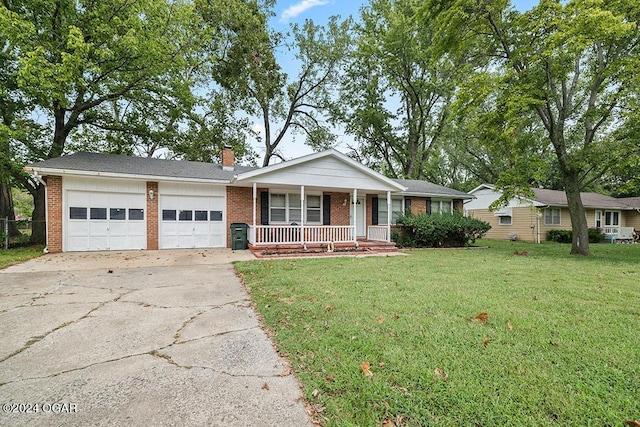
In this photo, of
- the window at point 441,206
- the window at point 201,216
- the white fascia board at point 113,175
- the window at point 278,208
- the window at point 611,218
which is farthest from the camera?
the window at point 611,218

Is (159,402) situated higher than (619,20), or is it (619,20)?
(619,20)

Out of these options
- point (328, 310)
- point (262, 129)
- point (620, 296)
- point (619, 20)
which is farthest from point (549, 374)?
point (262, 129)

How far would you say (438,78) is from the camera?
24.2 metres

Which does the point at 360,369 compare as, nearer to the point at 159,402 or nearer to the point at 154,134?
the point at 159,402

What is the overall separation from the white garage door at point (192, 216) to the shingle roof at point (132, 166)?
1.98 ft

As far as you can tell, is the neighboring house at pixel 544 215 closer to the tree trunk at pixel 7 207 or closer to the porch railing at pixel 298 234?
the porch railing at pixel 298 234

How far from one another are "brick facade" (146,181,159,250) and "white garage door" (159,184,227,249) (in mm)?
188

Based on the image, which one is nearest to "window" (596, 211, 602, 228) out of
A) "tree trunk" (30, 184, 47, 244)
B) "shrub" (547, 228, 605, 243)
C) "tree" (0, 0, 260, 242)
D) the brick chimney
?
"shrub" (547, 228, 605, 243)

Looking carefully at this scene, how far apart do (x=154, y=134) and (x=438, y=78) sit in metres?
22.3

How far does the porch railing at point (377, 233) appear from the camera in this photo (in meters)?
13.9

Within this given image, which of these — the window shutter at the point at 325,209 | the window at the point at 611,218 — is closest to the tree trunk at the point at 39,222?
the window shutter at the point at 325,209

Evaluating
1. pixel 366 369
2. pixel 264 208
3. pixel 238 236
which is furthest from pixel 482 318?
pixel 264 208

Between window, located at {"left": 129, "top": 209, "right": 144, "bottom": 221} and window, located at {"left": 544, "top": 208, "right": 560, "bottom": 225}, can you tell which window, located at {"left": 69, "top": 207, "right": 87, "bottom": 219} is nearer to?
window, located at {"left": 129, "top": 209, "right": 144, "bottom": 221}

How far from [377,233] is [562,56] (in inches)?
390
